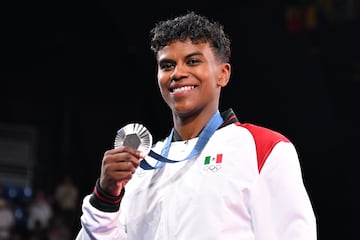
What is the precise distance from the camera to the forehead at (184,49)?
6.91 ft

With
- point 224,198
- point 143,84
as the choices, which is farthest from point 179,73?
point 143,84

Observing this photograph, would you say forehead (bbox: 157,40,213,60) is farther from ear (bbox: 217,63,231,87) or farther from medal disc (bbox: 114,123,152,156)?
medal disc (bbox: 114,123,152,156)

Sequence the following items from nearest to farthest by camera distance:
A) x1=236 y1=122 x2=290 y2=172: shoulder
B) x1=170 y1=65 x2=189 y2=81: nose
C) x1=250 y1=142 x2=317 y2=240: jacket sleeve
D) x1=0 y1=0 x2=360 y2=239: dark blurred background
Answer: x1=250 y1=142 x2=317 y2=240: jacket sleeve < x1=236 y1=122 x2=290 y2=172: shoulder < x1=170 y1=65 x2=189 y2=81: nose < x1=0 y1=0 x2=360 y2=239: dark blurred background

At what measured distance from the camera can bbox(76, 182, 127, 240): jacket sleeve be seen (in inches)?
78.9

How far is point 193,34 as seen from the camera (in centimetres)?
212

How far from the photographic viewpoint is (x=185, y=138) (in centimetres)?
221

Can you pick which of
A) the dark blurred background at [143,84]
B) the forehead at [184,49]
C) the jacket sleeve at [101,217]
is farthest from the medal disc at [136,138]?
the dark blurred background at [143,84]

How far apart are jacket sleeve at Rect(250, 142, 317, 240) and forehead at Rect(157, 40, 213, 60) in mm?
404

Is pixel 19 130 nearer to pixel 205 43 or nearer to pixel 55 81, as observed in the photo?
pixel 55 81

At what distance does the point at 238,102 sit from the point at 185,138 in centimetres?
872

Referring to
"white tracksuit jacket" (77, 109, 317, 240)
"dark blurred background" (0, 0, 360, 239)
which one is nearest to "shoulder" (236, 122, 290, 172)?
"white tracksuit jacket" (77, 109, 317, 240)

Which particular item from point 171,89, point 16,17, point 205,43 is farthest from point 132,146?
point 16,17

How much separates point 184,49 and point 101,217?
0.57 metres

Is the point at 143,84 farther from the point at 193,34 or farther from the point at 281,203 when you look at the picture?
the point at 281,203
